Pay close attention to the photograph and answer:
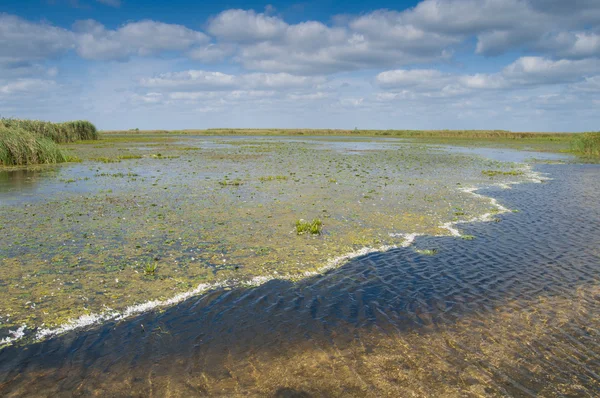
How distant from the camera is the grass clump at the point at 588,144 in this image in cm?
6241

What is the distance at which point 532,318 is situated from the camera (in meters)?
9.18

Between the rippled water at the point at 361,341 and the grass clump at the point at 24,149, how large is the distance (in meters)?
41.1

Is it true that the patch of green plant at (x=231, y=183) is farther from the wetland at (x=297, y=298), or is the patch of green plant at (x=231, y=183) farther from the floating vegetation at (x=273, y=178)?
the wetland at (x=297, y=298)

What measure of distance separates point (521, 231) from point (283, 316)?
12622 millimetres

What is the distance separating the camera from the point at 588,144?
64188 mm

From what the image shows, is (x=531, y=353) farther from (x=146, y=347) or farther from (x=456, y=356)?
(x=146, y=347)

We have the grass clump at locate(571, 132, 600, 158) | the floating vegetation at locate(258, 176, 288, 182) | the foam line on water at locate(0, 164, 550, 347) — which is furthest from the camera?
the grass clump at locate(571, 132, 600, 158)

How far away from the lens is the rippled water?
6.70 m

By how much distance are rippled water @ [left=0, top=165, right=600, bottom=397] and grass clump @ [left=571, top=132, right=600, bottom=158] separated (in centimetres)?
6325

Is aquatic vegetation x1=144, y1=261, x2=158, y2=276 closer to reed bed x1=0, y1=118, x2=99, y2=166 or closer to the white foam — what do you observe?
the white foam

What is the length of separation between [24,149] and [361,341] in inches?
1802

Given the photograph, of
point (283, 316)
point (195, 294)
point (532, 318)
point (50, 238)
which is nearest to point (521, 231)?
point (532, 318)

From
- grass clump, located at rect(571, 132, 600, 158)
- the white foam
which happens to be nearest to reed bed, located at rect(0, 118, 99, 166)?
the white foam

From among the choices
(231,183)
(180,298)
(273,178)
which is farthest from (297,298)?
(273,178)
